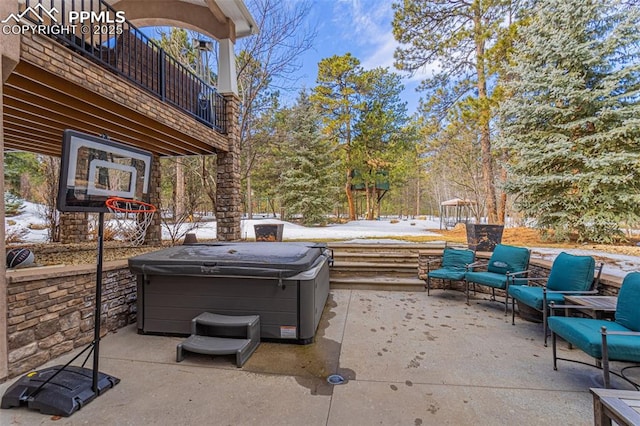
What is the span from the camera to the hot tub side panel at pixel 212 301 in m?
2.93

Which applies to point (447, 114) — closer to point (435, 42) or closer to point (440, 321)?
point (435, 42)

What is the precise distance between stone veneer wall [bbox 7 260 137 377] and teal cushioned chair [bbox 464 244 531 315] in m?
4.60

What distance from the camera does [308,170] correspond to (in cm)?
1452

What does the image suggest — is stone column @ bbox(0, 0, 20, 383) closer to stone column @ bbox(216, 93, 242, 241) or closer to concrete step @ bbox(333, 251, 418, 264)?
stone column @ bbox(216, 93, 242, 241)

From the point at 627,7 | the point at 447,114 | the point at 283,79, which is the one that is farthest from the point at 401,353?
the point at 447,114

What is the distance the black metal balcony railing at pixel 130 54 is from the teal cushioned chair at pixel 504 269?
555cm

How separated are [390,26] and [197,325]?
11.0m

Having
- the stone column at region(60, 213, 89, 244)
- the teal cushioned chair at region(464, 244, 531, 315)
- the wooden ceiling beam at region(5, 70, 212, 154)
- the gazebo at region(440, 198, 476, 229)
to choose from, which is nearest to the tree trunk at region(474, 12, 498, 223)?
the gazebo at region(440, 198, 476, 229)

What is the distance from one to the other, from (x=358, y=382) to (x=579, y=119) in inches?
321

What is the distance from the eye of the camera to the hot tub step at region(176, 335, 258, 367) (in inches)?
97.5

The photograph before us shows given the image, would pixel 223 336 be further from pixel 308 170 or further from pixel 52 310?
pixel 308 170

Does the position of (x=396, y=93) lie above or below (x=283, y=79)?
above

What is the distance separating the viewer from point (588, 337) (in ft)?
6.61

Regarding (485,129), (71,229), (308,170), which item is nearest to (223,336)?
(71,229)
